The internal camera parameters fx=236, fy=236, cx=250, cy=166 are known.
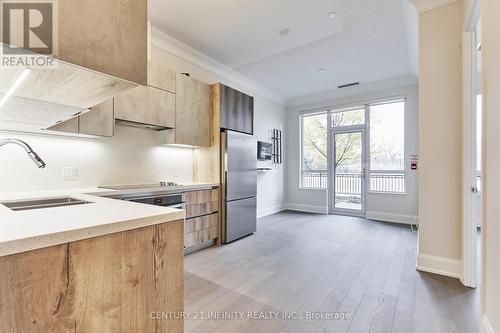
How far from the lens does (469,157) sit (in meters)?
2.28

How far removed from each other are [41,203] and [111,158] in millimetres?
1162

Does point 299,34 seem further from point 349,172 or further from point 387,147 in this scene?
point 349,172

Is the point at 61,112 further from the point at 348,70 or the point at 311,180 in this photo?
the point at 311,180

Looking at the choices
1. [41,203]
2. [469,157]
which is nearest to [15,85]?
[41,203]

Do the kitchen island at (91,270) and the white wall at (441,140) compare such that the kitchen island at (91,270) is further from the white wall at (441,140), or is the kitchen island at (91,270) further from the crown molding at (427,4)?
the crown molding at (427,4)

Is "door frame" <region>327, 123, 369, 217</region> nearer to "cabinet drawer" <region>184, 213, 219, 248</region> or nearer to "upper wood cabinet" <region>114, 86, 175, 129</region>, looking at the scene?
"cabinet drawer" <region>184, 213, 219, 248</region>

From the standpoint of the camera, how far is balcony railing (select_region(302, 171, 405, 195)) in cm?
499

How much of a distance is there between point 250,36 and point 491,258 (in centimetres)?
337

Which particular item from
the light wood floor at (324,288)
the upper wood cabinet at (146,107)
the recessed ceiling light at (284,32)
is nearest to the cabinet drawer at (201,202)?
the light wood floor at (324,288)

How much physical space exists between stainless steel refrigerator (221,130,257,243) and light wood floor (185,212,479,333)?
26 cm

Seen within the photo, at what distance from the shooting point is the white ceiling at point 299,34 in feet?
8.96

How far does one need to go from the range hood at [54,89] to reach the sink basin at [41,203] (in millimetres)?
594

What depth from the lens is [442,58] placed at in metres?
2.53

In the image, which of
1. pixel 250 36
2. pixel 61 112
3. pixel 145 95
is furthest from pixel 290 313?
pixel 250 36
